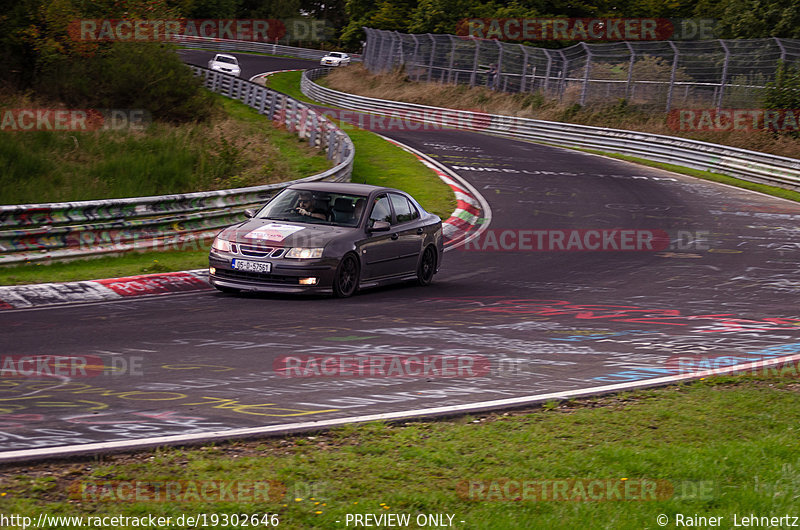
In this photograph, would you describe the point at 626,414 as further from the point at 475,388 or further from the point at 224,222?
the point at 224,222

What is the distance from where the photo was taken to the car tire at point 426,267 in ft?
44.9

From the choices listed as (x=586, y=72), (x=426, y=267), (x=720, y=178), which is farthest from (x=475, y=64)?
(x=426, y=267)

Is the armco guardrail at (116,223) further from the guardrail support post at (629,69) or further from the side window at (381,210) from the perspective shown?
the guardrail support post at (629,69)

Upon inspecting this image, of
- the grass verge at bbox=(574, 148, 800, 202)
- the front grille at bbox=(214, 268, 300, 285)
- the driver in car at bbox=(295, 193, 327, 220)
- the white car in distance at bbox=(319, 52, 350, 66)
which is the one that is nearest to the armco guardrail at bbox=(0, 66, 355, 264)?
the driver in car at bbox=(295, 193, 327, 220)

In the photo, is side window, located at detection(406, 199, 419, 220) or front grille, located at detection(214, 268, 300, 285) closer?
front grille, located at detection(214, 268, 300, 285)

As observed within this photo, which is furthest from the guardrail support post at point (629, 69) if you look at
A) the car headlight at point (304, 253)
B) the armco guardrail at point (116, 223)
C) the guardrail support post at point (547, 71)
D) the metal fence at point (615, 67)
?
the car headlight at point (304, 253)

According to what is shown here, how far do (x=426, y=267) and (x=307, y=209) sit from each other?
2.31 m

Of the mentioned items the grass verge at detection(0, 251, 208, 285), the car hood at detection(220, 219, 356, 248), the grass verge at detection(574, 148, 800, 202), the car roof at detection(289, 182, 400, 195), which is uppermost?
the car roof at detection(289, 182, 400, 195)

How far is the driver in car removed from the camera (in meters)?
12.4

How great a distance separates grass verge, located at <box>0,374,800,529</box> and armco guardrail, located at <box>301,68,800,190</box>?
2337 cm

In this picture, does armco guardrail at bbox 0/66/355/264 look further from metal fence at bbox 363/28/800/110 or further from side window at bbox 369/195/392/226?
metal fence at bbox 363/28/800/110

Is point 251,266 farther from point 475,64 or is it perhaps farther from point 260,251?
point 475,64

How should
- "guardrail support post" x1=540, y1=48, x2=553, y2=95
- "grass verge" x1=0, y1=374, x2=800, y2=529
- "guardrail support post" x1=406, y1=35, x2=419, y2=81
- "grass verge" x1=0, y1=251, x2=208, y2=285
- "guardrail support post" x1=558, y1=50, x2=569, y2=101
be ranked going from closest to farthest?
1. "grass verge" x1=0, y1=374, x2=800, y2=529
2. "grass verge" x1=0, y1=251, x2=208, y2=285
3. "guardrail support post" x1=558, y1=50, x2=569, y2=101
4. "guardrail support post" x1=540, y1=48, x2=553, y2=95
5. "guardrail support post" x1=406, y1=35, x2=419, y2=81

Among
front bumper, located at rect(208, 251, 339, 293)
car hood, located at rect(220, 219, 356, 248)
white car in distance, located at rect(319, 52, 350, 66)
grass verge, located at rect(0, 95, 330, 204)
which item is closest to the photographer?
front bumper, located at rect(208, 251, 339, 293)
